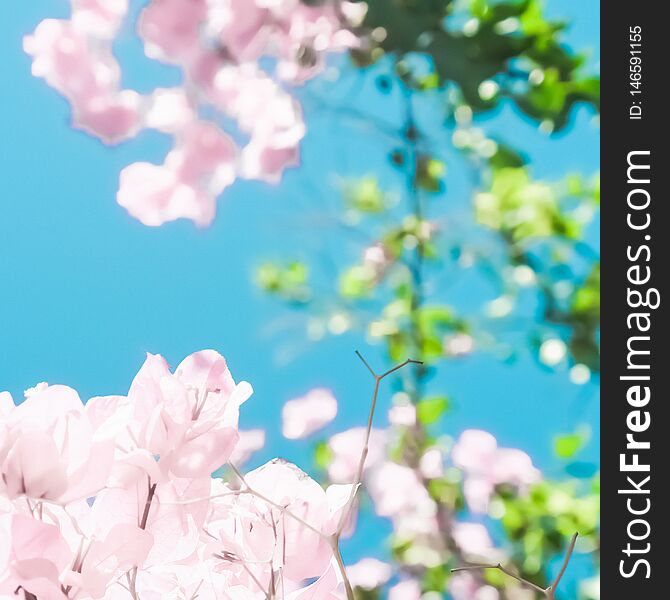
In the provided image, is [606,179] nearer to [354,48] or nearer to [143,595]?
[354,48]

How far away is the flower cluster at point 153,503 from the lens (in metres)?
0.27

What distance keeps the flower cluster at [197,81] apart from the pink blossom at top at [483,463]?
52cm

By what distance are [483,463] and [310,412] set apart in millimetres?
289

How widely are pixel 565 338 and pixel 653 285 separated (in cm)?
18

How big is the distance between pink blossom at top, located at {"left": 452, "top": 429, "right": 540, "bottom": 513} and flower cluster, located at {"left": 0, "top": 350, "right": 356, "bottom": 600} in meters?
1.04

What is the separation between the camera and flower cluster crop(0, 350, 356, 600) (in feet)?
0.90

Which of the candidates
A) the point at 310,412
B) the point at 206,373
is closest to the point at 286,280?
the point at 310,412

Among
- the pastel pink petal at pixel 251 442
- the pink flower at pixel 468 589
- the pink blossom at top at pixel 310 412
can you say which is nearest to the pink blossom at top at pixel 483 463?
the pink flower at pixel 468 589

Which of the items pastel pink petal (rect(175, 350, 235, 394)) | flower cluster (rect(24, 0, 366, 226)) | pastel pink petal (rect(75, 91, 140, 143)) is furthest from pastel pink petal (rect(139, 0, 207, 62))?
pastel pink petal (rect(175, 350, 235, 394))

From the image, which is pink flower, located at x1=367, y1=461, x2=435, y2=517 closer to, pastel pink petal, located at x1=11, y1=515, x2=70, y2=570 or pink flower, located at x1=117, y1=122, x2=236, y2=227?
pink flower, located at x1=117, y1=122, x2=236, y2=227

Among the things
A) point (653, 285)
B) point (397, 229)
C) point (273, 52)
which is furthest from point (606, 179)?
point (273, 52)

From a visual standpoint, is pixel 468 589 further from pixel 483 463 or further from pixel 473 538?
pixel 483 463

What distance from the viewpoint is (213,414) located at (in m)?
0.30

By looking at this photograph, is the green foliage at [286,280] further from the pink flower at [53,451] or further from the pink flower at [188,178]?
the pink flower at [53,451]
